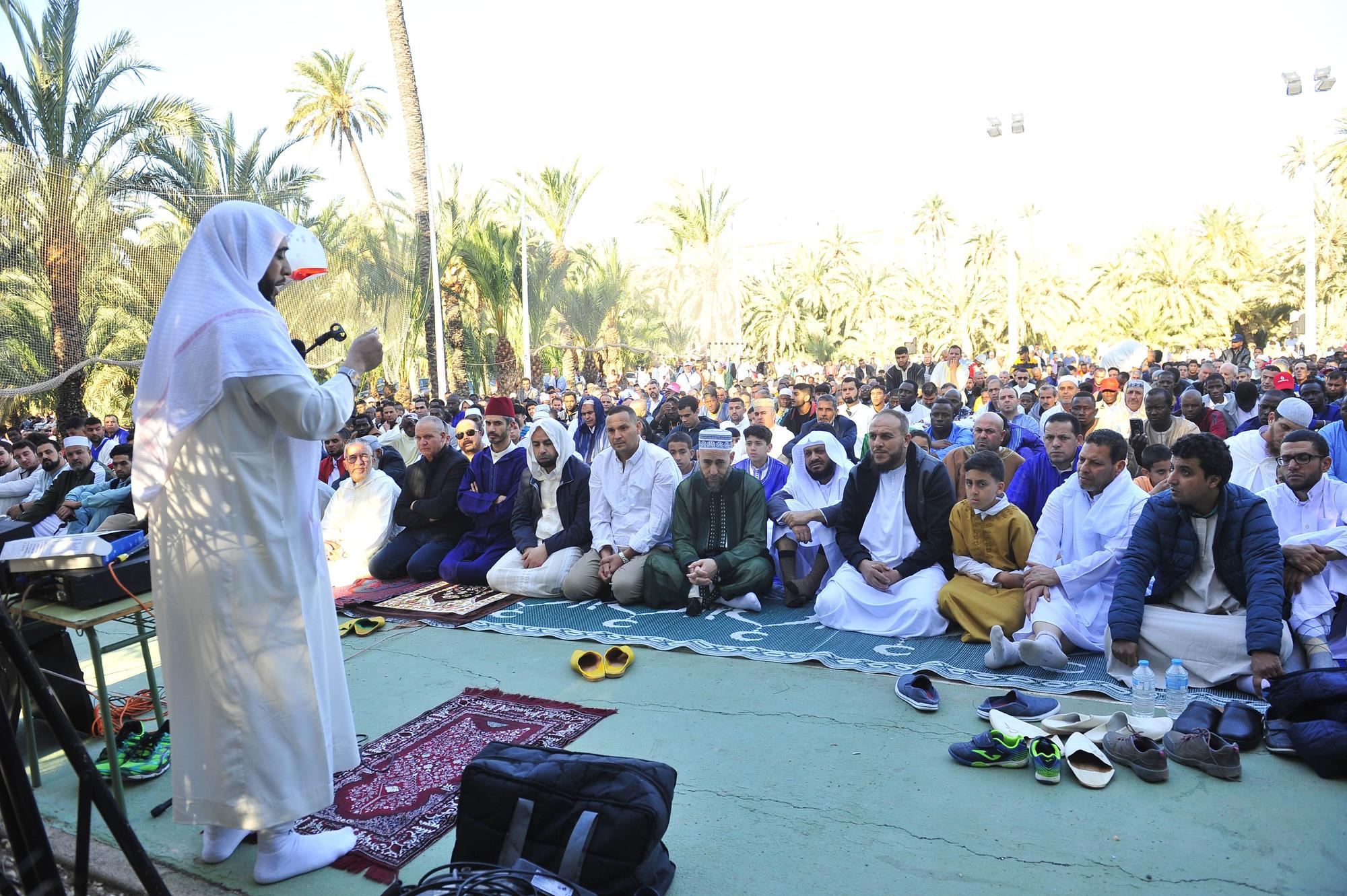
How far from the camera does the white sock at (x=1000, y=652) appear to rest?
14.4ft

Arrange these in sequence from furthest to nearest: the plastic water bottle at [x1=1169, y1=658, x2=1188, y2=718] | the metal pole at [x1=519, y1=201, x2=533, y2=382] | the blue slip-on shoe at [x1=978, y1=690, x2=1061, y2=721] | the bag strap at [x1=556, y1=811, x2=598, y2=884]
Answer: the metal pole at [x1=519, y1=201, x2=533, y2=382] → the plastic water bottle at [x1=1169, y1=658, x2=1188, y2=718] → the blue slip-on shoe at [x1=978, y1=690, x2=1061, y2=721] → the bag strap at [x1=556, y1=811, x2=598, y2=884]

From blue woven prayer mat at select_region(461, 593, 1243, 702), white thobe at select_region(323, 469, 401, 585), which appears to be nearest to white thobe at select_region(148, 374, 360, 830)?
blue woven prayer mat at select_region(461, 593, 1243, 702)

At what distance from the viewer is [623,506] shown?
643 centimetres

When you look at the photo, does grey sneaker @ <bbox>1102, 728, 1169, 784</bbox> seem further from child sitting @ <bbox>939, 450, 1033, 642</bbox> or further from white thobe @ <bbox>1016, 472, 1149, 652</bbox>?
child sitting @ <bbox>939, 450, 1033, 642</bbox>

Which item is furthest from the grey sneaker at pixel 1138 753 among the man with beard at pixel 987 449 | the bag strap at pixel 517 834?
the man with beard at pixel 987 449

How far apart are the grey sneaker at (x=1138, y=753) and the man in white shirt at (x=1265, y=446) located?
326 cm

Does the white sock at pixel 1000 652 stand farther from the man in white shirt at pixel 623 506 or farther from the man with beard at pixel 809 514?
the man in white shirt at pixel 623 506

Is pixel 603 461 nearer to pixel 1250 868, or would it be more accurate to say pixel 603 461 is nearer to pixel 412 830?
pixel 412 830

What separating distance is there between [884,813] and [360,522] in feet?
17.3

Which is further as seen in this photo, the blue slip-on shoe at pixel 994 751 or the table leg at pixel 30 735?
the blue slip-on shoe at pixel 994 751

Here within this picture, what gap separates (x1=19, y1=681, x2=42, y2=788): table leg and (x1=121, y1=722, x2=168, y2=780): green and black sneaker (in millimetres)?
294

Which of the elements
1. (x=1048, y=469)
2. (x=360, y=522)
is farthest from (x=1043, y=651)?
(x=360, y=522)

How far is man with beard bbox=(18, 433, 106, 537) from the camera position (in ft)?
26.6

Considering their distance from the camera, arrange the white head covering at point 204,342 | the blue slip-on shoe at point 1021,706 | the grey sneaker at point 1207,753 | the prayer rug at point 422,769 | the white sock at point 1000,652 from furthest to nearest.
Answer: the white sock at point 1000,652 → the blue slip-on shoe at point 1021,706 → the grey sneaker at point 1207,753 → the prayer rug at point 422,769 → the white head covering at point 204,342
